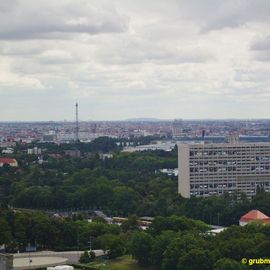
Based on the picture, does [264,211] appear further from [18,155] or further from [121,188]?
[18,155]

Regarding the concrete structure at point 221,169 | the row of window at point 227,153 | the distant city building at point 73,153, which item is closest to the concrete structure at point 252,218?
the concrete structure at point 221,169

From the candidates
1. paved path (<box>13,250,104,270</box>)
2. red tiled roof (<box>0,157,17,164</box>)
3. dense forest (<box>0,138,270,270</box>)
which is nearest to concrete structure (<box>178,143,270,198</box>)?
dense forest (<box>0,138,270,270</box>)

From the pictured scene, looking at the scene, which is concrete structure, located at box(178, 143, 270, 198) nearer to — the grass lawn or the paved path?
the paved path

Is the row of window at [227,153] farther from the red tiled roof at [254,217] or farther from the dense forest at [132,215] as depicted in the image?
the red tiled roof at [254,217]

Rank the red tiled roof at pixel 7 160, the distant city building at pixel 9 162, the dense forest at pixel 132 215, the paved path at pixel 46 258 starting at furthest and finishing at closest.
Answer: the red tiled roof at pixel 7 160, the distant city building at pixel 9 162, the paved path at pixel 46 258, the dense forest at pixel 132 215

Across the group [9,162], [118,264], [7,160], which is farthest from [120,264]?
[7,160]

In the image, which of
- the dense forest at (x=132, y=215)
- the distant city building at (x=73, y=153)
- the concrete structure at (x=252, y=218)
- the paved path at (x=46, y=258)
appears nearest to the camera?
the dense forest at (x=132, y=215)
